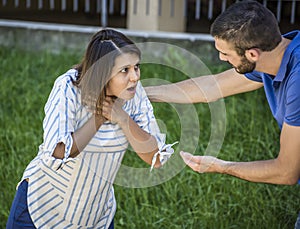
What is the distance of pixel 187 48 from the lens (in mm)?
7070

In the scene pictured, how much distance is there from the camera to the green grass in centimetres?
433

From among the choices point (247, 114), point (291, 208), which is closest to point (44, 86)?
point (247, 114)

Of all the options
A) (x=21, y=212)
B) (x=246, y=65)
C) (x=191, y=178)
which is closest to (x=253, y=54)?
(x=246, y=65)

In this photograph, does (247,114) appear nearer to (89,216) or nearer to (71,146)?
(89,216)

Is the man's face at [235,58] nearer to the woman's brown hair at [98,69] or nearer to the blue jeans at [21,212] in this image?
the woman's brown hair at [98,69]

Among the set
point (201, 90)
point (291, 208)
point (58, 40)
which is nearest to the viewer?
point (201, 90)

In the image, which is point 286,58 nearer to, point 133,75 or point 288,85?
point 288,85

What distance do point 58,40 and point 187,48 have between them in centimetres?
167

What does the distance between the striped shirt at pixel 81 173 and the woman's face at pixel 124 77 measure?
137 mm

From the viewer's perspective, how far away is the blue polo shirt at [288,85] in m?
2.79

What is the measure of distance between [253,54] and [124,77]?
543 mm

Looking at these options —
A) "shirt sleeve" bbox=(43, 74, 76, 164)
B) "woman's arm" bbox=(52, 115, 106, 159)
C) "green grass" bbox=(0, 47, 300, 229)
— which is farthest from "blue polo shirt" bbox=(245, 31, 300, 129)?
"green grass" bbox=(0, 47, 300, 229)

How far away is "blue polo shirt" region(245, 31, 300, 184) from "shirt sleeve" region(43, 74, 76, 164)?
87 cm

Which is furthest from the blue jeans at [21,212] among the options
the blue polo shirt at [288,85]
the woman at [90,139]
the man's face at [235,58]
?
the blue polo shirt at [288,85]
